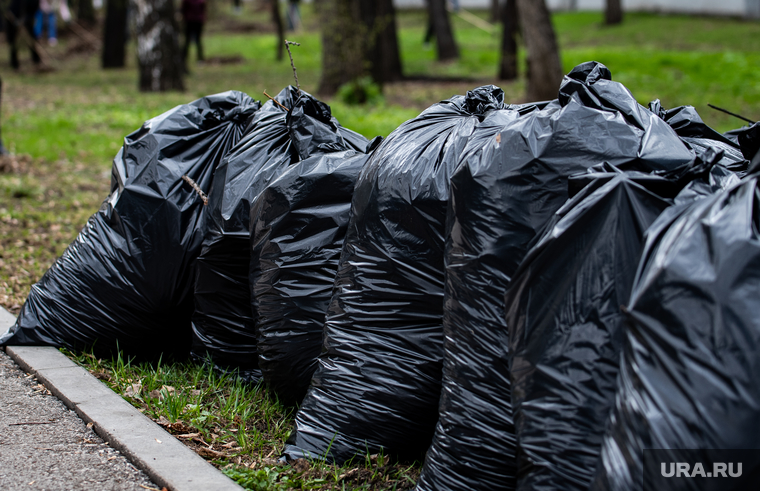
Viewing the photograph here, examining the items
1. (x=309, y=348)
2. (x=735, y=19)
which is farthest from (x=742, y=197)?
(x=735, y=19)

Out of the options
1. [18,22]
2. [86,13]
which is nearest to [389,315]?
[18,22]

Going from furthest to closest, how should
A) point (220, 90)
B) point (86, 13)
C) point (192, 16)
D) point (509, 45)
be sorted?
1. point (86, 13)
2. point (192, 16)
3. point (509, 45)
4. point (220, 90)

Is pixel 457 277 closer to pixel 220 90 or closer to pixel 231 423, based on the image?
pixel 231 423

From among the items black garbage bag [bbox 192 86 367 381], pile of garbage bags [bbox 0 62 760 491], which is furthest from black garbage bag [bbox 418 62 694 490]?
black garbage bag [bbox 192 86 367 381]

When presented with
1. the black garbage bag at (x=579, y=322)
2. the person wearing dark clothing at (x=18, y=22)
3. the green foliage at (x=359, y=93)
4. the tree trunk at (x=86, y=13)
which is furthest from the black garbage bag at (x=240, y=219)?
the tree trunk at (x=86, y=13)

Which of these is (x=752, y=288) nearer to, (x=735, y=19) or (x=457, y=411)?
(x=457, y=411)

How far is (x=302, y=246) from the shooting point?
7.49ft

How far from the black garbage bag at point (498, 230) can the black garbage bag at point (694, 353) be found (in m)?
0.36

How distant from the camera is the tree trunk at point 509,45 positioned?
12250 mm

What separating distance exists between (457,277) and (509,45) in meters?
11.7

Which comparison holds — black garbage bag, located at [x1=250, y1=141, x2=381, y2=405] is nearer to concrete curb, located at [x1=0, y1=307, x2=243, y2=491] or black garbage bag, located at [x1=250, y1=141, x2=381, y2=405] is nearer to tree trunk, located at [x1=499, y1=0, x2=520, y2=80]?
concrete curb, located at [x1=0, y1=307, x2=243, y2=491]

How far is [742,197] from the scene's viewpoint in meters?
1.26

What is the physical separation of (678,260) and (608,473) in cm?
39

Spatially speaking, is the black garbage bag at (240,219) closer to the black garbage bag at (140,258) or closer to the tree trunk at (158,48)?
the black garbage bag at (140,258)
